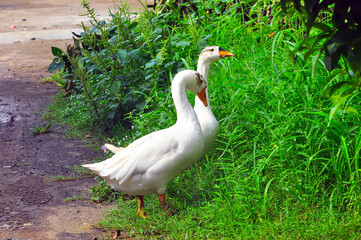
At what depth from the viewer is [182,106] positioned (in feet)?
11.8

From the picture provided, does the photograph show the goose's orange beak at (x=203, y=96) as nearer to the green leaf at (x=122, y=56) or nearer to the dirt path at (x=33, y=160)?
the dirt path at (x=33, y=160)

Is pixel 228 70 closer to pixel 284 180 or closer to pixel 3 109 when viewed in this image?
pixel 284 180

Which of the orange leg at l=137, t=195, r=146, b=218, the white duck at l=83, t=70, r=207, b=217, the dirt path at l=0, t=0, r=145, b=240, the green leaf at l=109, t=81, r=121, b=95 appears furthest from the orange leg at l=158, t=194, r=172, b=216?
the green leaf at l=109, t=81, r=121, b=95

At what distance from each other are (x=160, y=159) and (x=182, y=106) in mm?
389

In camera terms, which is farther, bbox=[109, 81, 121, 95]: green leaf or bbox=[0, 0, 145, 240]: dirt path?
bbox=[109, 81, 121, 95]: green leaf

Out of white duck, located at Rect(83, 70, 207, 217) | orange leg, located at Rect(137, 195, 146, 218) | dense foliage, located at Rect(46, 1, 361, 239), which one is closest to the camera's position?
dense foliage, located at Rect(46, 1, 361, 239)

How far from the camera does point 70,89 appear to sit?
6324 mm

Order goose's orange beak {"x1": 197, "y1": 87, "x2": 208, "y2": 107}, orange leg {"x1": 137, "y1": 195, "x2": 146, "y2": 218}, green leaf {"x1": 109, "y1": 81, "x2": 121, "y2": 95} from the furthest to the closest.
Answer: green leaf {"x1": 109, "y1": 81, "x2": 121, "y2": 95} → goose's orange beak {"x1": 197, "y1": 87, "x2": 208, "y2": 107} → orange leg {"x1": 137, "y1": 195, "x2": 146, "y2": 218}

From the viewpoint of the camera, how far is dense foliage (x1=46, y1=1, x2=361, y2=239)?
319cm

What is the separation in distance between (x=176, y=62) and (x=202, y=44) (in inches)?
11.8

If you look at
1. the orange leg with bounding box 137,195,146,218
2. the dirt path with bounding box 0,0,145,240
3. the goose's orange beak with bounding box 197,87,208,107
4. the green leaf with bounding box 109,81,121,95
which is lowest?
the dirt path with bounding box 0,0,145,240

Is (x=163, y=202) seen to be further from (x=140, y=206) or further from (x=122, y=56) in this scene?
(x=122, y=56)

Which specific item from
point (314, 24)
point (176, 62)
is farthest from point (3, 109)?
point (314, 24)

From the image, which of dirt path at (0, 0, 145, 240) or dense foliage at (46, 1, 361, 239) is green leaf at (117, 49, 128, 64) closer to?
dense foliage at (46, 1, 361, 239)
